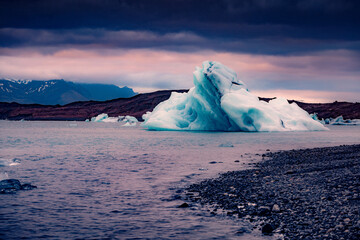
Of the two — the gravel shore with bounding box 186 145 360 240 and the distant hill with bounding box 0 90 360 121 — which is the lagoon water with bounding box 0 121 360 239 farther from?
the distant hill with bounding box 0 90 360 121

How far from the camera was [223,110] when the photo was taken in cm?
3703

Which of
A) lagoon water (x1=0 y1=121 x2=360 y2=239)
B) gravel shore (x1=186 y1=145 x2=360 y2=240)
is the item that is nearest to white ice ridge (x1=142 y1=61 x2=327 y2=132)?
lagoon water (x1=0 y1=121 x2=360 y2=239)

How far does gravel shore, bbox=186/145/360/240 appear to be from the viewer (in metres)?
5.96

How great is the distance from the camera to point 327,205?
274 inches

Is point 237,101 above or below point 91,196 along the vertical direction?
above

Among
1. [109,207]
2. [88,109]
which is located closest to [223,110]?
[109,207]

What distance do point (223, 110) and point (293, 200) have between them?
29.5m

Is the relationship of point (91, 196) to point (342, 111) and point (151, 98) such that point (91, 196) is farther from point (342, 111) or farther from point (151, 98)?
point (151, 98)

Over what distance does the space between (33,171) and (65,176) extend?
1971 mm

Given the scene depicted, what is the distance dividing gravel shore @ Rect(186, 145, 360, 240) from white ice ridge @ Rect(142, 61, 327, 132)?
24.7 metres

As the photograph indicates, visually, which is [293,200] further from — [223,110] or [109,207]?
[223,110]

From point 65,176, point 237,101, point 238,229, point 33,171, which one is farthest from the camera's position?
point 237,101

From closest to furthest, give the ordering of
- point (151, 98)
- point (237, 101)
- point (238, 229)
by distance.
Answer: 1. point (238, 229)
2. point (237, 101)
3. point (151, 98)

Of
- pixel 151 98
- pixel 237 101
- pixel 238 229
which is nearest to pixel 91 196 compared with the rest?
pixel 238 229
